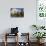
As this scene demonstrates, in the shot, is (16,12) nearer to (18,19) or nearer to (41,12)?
(18,19)

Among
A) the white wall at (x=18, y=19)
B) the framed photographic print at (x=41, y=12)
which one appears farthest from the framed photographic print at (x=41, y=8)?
the white wall at (x=18, y=19)

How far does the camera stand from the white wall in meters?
7.19

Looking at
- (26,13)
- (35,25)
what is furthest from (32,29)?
(26,13)

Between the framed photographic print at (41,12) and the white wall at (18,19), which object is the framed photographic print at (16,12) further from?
the framed photographic print at (41,12)

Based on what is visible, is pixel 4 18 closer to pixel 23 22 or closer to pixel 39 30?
pixel 23 22

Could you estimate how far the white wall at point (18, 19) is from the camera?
7.19 meters

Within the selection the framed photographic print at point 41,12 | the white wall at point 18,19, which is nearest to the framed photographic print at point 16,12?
the white wall at point 18,19

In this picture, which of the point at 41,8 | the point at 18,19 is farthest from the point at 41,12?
the point at 18,19

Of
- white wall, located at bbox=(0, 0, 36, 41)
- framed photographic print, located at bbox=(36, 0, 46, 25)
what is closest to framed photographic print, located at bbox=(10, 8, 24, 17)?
white wall, located at bbox=(0, 0, 36, 41)

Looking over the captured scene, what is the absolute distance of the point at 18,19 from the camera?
7.27 metres

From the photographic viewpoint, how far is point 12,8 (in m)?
7.18

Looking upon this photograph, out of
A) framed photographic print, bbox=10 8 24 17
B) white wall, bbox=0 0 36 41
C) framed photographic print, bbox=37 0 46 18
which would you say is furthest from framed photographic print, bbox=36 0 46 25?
framed photographic print, bbox=10 8 24 17

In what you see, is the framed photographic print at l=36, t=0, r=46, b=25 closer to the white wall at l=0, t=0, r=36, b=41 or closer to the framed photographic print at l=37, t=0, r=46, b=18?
the framed photographic print at l=37, t=0, r=46, b=18

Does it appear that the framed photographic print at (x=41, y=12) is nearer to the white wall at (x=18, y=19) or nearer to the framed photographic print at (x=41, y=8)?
the framed photographic print at (x=41, y=8)
